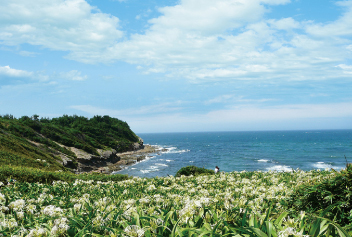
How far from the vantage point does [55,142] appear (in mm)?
42688

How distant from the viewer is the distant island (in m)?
22.9

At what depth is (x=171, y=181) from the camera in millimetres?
8289

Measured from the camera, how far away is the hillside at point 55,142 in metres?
22.8

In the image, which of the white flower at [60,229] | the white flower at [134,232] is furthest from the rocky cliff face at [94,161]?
the white flower at [134,232]

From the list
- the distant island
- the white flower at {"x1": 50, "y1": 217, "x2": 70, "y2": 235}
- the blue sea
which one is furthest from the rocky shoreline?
the white flower at {"x1": 50, "y1": 217, "x2": 70, "y2": 235}

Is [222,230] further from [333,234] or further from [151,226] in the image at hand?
[333,234]

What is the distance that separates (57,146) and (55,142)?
324 cm

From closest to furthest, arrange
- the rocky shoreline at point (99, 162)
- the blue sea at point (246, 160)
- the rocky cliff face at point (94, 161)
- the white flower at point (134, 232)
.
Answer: the white flower at point (134, 232), the rocky cliff face at point (94, 161), the rocky shoreline at point (99, 162), the blue sea at point (246, 160)

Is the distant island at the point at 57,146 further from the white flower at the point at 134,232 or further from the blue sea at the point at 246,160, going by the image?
the white flower at the point at 134,232

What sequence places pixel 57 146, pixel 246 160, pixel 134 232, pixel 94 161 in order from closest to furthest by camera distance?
1. pixel 134 232
2. pixel 57 146
3. pixel 94 161
4. pixel 246 160

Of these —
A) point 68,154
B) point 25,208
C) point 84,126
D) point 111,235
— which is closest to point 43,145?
point 68,154

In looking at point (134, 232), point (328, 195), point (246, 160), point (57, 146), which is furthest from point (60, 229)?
point (246, 160)

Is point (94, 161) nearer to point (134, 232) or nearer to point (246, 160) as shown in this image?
point (246, 160)

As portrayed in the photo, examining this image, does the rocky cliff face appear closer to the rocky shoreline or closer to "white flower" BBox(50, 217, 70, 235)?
the rocky shoreline
